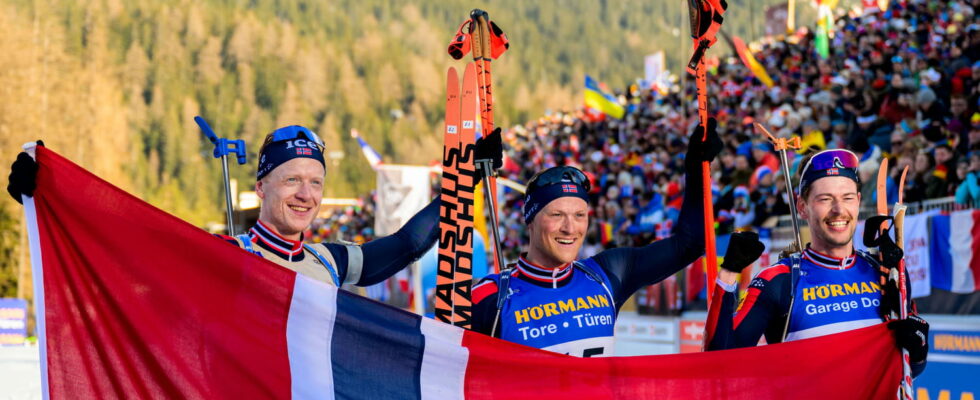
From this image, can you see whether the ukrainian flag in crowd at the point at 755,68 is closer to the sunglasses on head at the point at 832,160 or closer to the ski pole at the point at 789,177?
the ski pole at the point at 789,177

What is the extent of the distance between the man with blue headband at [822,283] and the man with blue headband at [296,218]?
163 centimetres

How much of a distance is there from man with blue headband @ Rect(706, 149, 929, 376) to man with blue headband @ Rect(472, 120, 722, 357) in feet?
1.27

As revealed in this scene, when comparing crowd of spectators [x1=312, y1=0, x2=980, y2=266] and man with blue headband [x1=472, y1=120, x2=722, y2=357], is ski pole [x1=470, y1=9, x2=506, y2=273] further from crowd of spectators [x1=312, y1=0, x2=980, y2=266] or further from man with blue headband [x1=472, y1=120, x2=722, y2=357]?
crowd of spectators [x1=312, y1=0, x2=980, y2=266]

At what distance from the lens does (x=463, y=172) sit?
5.89 m

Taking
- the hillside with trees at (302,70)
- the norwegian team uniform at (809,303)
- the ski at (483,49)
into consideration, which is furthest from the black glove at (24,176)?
the hillside with trees at (302,70)

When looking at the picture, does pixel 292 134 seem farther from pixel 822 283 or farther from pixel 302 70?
pixel 302 70

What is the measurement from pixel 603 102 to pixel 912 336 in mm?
24949

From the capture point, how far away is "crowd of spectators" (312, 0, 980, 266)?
13.2 m

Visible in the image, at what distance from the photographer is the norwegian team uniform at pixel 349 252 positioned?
5262 mm

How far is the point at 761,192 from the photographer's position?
1538 cm

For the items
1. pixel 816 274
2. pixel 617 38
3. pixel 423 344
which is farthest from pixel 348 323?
pixel 617 38

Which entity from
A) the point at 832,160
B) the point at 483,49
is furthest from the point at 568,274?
the point at 483,49

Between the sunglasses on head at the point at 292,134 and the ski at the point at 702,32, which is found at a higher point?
the ski at the point at 702,32

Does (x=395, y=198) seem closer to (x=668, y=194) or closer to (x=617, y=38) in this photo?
(x=668, y=194)
